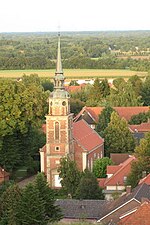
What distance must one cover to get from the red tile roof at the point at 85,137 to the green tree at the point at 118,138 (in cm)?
138

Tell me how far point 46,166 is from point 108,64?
109 m

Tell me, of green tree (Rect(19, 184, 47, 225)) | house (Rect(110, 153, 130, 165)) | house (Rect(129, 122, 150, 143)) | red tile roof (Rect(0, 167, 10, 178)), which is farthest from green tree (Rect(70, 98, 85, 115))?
green tree (Rect(19, 184, 47, 225))

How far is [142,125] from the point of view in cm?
6788

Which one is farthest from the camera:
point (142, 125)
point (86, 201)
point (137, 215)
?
point (142, 125)

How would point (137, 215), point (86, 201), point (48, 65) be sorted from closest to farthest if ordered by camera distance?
point (137, 215)
point (86, 201)
point (48, 65)

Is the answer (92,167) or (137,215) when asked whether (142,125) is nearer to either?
(92,167)

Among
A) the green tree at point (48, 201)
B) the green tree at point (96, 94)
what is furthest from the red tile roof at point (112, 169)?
the green tree at point (96, 94)

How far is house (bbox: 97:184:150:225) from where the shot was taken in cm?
3588

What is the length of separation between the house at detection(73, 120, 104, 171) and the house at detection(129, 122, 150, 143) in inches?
240

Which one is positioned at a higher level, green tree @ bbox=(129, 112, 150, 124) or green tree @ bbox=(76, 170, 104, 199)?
green tree @ bbox=(76, 170, 104, 199)

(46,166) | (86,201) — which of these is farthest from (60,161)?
(86,201)

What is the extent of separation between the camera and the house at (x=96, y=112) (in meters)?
74.3

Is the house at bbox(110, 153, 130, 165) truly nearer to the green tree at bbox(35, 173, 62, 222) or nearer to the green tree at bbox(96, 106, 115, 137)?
the green tree at bbox(96, 106, 115, 137)

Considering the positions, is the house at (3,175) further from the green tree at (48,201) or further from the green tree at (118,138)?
the green tree at (48,201)
